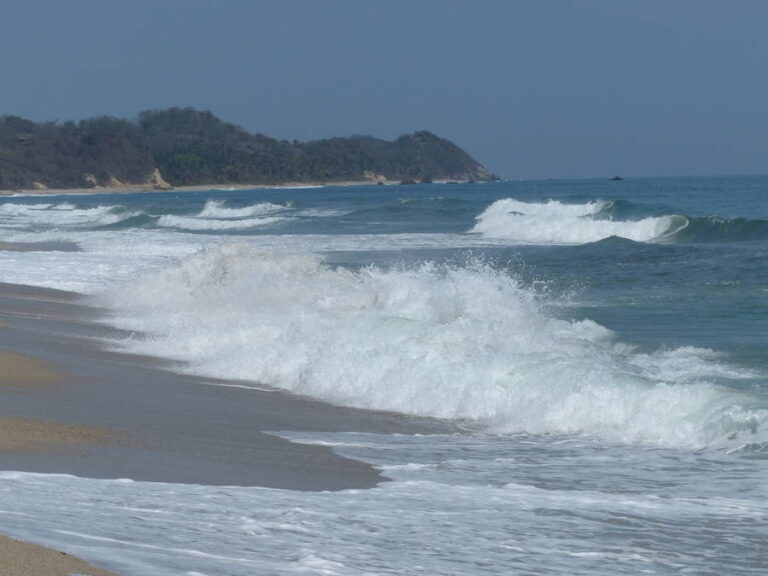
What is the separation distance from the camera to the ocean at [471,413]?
5.67 m

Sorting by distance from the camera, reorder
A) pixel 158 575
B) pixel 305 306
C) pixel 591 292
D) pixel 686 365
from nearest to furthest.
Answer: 1. pixel 158 575
2. pixel 686 365
3. pixel 305 306
4. pixel 591 292

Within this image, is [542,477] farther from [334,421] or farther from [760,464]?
[334,421]

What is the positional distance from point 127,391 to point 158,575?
228 inches

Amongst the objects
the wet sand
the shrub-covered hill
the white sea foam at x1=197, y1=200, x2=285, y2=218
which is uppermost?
the shrub-covered hill

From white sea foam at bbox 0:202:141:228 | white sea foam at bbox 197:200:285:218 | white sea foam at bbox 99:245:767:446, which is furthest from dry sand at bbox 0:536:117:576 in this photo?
white sea foam at bbox 197:200:285:218

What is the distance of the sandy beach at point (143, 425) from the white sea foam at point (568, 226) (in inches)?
997

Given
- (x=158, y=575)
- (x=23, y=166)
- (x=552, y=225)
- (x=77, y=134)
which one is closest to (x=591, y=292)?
(x=158, y=575)

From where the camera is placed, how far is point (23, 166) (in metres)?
138

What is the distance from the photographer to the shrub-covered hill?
139375 millimetres

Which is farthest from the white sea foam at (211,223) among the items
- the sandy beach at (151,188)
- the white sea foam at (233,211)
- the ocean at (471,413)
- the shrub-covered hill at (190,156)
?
the shrub-covered hill at (190,156)

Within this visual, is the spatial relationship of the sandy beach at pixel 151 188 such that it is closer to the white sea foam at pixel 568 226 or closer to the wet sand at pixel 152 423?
the white sea foam at pixel 568 226

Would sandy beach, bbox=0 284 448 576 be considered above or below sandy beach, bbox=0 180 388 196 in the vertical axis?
below

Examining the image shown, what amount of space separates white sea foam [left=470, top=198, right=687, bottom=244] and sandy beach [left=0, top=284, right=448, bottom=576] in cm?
2532

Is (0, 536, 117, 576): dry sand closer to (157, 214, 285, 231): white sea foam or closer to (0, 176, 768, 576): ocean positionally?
(0, 176, 768, 576): ocean
